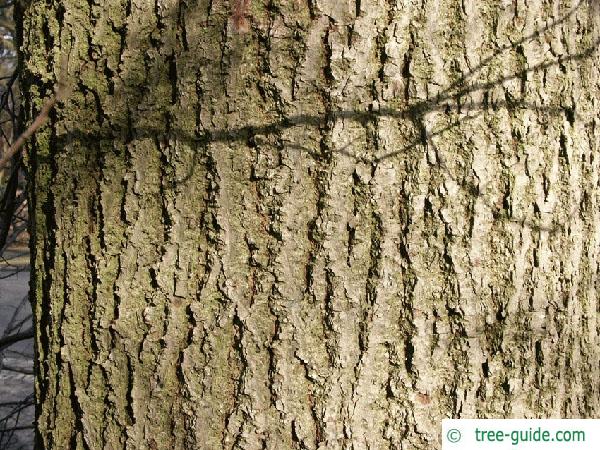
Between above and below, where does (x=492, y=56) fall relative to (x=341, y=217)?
above

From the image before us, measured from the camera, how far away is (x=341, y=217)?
1220 millimetres

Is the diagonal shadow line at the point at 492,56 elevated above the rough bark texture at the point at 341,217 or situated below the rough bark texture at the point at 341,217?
above

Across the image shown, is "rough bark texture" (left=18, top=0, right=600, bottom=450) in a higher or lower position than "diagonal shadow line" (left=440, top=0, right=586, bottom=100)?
lower

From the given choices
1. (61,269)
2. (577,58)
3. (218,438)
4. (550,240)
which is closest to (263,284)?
(218,438)

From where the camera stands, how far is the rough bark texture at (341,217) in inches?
47.6

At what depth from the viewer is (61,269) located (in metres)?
1.36

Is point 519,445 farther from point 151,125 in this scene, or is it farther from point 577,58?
point 151,125

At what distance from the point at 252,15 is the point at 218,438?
77 centimetres

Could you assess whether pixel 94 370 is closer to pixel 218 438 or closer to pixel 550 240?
pixel 218 438

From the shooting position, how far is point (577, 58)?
1280 mm

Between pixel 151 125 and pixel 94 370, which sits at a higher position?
pixel 151 125

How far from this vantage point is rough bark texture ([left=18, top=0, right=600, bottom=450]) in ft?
3.97

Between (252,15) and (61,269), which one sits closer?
(252,15)

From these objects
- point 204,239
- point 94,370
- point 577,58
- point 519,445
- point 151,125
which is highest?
point 577,58
